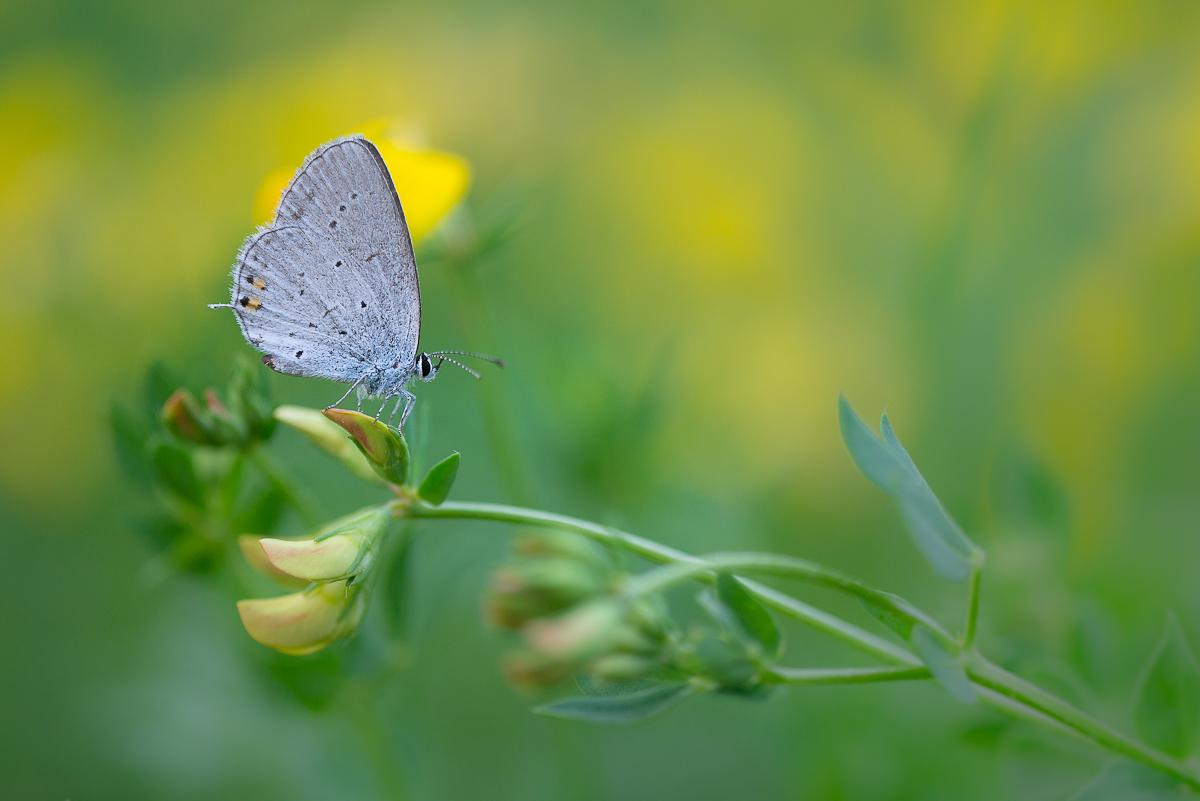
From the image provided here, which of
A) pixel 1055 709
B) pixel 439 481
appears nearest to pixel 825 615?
pixel 1055 709

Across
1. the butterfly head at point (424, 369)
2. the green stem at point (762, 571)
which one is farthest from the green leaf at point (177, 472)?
the green stem at point (762, 571)

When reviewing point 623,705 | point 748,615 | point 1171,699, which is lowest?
point 1171,699

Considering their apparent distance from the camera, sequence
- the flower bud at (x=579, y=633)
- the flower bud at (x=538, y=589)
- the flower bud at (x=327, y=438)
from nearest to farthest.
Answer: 1. the flower bud at (x=579, y=633)
2. the flower bud at (x=538, y=589)
3. the flower bud at (x=327, y=438)

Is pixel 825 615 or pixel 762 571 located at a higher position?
pixel 762 571

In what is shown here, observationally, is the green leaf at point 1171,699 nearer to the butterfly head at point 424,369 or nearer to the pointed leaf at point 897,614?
the pointed leaf at point 897,614

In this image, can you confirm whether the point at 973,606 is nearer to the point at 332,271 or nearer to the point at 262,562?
the point at 262,562

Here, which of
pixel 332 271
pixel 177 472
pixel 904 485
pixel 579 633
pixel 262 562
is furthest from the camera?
pixel 332 271

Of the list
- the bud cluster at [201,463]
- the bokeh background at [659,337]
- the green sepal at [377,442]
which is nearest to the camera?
the green sepal at [377,442]
